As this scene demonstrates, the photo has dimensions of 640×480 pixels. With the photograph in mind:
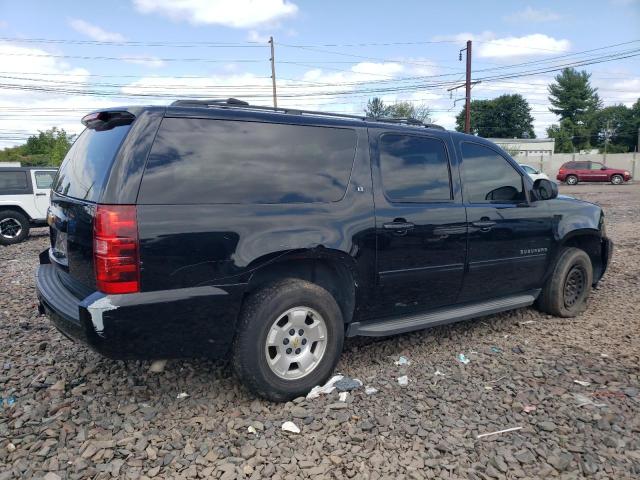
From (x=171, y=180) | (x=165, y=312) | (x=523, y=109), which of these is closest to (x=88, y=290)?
(x=165, y=312)

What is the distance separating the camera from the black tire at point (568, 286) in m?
4.78

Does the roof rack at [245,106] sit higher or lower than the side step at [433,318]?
higher

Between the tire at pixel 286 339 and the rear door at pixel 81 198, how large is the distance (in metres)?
0.94

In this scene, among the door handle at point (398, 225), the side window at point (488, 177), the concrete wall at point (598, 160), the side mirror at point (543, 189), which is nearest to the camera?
the door handle at point (398, 225)

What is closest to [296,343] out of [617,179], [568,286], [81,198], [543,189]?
[81,198]

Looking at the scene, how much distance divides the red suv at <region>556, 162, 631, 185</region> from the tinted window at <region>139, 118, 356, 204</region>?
33.1 metres

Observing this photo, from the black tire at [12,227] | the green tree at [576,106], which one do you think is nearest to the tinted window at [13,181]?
the black tire at [12,227]

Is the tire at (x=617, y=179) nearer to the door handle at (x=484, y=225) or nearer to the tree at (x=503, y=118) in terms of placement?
the door handle at (x=484, y=225)

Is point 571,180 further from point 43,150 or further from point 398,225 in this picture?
point 43,150

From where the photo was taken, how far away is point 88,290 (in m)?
2.80

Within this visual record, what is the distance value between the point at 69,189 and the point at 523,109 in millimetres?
87574

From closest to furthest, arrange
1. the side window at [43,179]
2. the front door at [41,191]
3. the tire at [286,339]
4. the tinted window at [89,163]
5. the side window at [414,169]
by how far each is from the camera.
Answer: the tinted window at [89,163] → the tire at [286,339] → the side window at [414,169] → the front door at [41,191] → the side window at [43,179]

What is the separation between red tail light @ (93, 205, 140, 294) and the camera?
2586 millimetres

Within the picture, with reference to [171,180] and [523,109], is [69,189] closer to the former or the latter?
[171,180]
